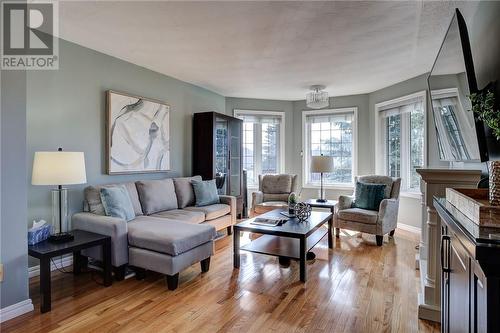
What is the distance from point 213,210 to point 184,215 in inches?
20.0

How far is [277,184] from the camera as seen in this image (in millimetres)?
5344

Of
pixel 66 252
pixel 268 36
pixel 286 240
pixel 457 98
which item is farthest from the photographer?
pixel 286 240

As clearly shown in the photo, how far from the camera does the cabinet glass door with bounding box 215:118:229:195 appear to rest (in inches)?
192

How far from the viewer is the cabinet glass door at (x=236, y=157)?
523 centimetres

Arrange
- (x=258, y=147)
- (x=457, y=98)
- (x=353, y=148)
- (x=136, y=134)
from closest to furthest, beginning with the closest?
(x=457, y=98) → (x=136, y=134) → (x=353, y=148) → (x=258, y=147)

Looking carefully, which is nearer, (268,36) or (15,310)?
(15,310)

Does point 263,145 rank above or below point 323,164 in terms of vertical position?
above

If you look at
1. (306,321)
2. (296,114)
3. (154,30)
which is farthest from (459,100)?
(296,114)

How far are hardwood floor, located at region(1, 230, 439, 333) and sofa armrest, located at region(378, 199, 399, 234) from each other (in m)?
0.62

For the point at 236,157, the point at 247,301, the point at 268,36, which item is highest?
the point at 268,36

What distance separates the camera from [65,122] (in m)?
3.10

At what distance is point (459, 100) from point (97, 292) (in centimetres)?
313

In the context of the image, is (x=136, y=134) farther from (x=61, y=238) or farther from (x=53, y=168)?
(x=61, y=238)

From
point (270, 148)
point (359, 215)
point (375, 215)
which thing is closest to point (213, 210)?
point (359, 215)
